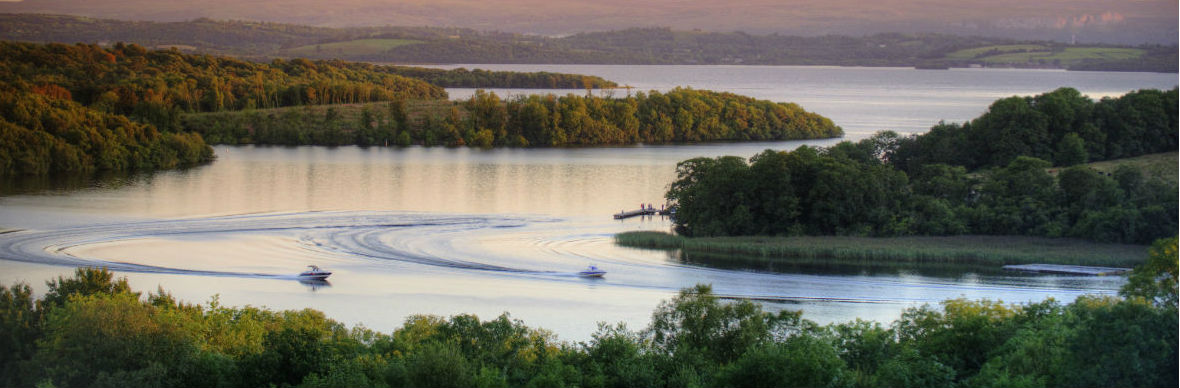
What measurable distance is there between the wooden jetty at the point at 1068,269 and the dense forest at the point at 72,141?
26192 mm

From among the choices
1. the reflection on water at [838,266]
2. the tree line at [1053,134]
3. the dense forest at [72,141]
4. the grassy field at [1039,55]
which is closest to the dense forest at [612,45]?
the grassy field at [1039,55]

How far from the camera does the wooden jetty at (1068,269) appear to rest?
1936 cm

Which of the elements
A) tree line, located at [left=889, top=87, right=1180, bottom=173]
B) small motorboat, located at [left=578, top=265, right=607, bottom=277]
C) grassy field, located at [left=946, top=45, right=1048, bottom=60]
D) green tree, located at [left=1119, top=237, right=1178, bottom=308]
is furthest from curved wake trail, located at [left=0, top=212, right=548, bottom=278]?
grassy field, located at [left=946, top=45, right=1048, bottom=60]

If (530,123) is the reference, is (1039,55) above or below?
above

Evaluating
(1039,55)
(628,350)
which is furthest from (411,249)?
(1039,55)

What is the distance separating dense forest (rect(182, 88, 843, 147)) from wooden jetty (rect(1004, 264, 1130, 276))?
2991cm

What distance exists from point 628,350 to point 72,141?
28.1 meters

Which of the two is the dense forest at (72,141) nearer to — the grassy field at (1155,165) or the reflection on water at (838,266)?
the reflection on water at (838,266)

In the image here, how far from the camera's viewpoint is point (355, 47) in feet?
208

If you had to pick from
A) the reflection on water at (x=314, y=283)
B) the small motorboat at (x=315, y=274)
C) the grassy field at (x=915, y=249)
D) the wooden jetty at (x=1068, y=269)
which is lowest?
the reflection on water at (x=314, y=283)

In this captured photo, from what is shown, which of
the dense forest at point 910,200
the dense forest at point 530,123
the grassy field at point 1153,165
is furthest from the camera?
the dense forest at point 530,123

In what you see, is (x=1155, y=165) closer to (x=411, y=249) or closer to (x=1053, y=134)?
(x=1053, y=134)

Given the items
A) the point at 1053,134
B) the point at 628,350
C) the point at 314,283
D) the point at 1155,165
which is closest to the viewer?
the point at 628,350

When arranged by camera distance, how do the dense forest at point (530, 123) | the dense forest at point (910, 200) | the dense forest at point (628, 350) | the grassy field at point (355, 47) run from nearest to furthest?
the dense forest at point (628, 350), the dense forest at point (910, 200), the dense forest at point (530, 123), the grassy field at point (355, 47)
